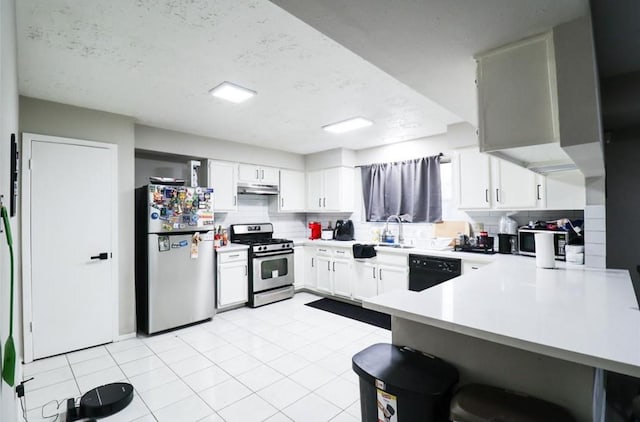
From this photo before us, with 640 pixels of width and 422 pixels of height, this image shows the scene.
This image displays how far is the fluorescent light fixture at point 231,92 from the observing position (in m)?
2.66

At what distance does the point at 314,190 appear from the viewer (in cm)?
557

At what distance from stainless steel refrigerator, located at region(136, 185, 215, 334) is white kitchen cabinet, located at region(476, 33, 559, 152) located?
3.29m

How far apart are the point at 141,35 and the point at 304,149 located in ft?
11.3

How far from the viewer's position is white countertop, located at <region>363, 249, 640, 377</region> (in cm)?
103

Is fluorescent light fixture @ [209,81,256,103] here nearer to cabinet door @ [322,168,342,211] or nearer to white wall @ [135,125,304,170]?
white wall @ [135,125,304,170]

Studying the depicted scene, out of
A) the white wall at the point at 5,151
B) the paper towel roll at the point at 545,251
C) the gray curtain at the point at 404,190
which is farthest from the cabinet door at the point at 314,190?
the white wall at the point at 5,151

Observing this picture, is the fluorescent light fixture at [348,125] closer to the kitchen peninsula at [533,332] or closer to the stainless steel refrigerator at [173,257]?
the stainless steel refrigerator at [173,257]

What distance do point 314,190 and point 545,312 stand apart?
4.42 metres

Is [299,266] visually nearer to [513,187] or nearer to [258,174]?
[258,174]

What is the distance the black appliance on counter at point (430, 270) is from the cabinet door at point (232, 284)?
232 centimetres

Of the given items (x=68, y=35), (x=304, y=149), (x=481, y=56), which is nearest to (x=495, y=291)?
(x=481, y=56)

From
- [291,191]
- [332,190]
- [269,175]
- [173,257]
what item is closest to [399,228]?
[332,190]

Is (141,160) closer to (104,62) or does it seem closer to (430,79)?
(104,62)

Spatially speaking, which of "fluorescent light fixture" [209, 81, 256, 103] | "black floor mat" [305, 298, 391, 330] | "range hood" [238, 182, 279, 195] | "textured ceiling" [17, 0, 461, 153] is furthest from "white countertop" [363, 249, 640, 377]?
"range hood" [238, 182, 279, 195]
